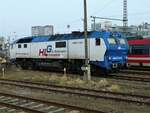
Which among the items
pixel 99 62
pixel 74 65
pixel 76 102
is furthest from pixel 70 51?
pixel 76 102

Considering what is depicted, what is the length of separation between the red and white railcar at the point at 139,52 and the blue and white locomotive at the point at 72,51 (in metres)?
5.13

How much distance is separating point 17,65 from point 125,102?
83.8 feet

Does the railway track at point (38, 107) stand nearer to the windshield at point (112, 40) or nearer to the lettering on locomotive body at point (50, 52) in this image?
the windshield at point (112, 40)

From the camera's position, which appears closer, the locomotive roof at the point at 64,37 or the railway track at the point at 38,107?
the railway track at the point at 38,107

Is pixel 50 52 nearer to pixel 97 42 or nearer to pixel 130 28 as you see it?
pixel 97 42

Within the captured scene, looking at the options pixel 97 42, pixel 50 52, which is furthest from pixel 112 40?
pixel 50 52

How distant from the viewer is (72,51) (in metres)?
30.9

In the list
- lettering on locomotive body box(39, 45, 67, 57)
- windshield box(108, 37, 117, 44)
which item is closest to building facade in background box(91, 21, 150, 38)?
lettering on locomotive body box(39, 45, 67, 57)

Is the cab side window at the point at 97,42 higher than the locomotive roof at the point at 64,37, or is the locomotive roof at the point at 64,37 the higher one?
the locomotive roof at the point at 64,37

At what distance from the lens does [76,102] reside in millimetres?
15633

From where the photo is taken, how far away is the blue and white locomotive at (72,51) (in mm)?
28438

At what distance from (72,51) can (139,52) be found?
26.4ft

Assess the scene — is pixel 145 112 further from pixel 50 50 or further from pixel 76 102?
pixel 50 50

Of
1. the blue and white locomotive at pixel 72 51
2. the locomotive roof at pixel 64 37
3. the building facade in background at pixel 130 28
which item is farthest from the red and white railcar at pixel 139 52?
the building facade in background at pixel 130 28
